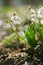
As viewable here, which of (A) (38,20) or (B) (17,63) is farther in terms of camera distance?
(A) (38,20)

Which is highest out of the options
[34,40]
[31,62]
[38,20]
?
[38,20]

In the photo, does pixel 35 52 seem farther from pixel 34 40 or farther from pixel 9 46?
pixel 9 46

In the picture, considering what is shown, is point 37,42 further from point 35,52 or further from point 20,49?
point 20,49

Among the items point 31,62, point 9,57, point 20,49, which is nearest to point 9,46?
point 20,49

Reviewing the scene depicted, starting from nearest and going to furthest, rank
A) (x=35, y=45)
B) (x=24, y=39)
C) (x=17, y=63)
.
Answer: (x=17, y=63) < (x=35, y=45) < (x=24, y=39)

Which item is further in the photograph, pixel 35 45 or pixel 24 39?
pixel 24 39

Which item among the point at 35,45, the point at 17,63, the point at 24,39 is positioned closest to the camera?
the point at 17,63

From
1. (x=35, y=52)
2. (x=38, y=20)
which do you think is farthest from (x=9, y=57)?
(x=38, y=20)

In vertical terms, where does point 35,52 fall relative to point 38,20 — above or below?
below

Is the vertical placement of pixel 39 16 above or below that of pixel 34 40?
above
